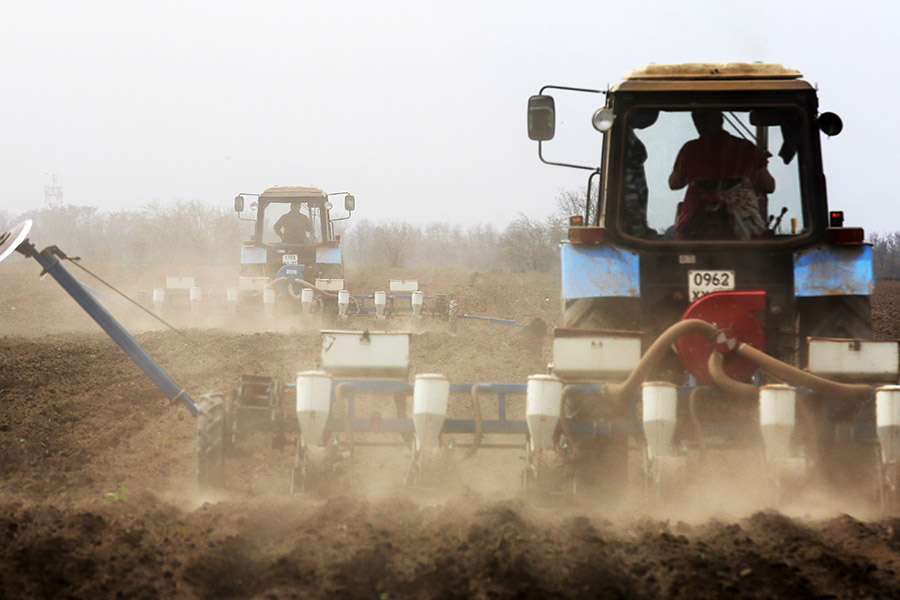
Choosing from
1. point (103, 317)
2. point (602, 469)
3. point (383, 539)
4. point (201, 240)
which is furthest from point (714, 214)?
point (201, 240)

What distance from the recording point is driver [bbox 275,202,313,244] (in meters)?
19.2

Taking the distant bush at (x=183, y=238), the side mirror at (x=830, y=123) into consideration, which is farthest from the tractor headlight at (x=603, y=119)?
the distant bush at (x=183, y=238)

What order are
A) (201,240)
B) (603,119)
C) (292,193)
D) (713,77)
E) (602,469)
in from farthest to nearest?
(201,240)
(292,193)
(713,77)
(603,119)
(602,469)

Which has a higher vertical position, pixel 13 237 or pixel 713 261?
pixel 13 237

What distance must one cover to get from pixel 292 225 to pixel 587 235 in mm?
13922

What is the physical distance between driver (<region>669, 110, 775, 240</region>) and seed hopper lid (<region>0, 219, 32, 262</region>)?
4034 millimetres

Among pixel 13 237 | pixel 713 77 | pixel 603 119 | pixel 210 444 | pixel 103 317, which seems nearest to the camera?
pixel 210 444

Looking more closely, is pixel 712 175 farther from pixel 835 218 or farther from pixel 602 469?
pixel 602 469

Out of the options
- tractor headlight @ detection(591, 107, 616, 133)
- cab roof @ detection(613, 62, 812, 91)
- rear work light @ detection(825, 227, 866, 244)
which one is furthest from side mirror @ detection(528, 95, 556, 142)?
rear work light @ detection(825, 227, 866, 244)

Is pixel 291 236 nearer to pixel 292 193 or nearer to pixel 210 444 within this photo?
pixel 292 193

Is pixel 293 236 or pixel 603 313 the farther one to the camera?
pixel 293 236

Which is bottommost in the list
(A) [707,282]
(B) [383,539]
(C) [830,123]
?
(B) [383,539]

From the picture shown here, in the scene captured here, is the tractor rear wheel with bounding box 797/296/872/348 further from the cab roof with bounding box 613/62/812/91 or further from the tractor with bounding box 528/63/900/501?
the cab roof with bounding box 613/62/812/91

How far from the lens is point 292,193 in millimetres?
19125
